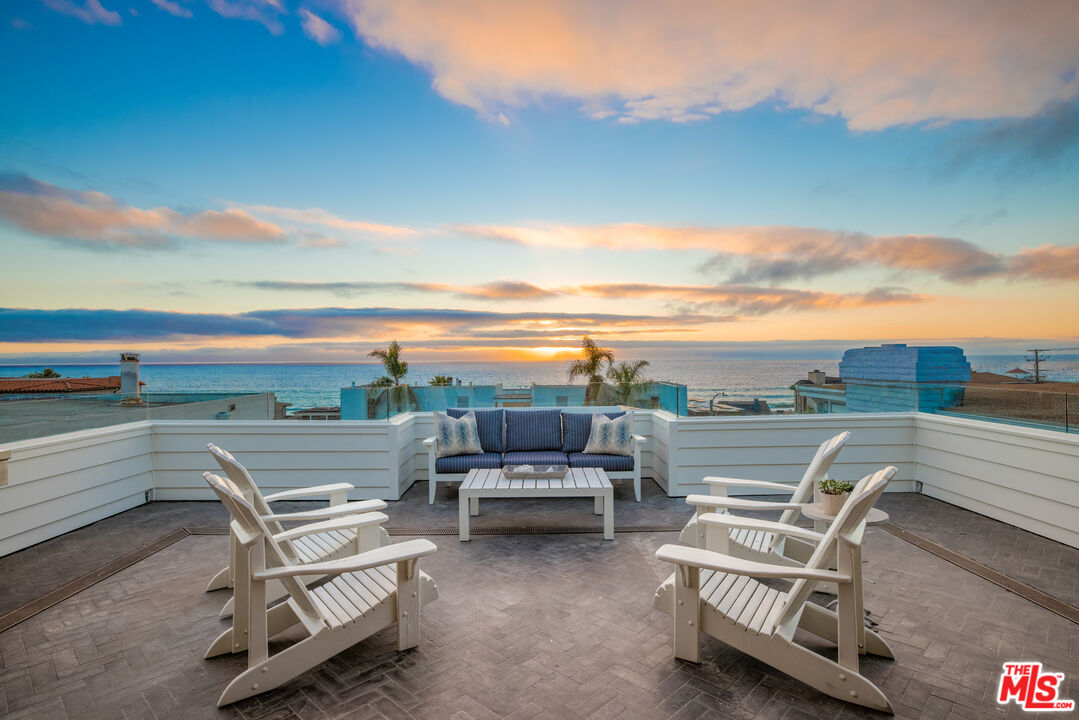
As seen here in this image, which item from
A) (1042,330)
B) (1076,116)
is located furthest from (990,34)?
(1042,330)

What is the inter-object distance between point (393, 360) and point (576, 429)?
8.15m

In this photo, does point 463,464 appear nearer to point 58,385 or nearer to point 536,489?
point 536,489

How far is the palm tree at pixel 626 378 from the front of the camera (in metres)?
6.39

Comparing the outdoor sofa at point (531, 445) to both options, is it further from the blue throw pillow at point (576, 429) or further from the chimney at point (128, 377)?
the chimney at point (128, 377)

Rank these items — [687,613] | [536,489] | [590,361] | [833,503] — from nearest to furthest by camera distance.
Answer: [687,613] → [833,503] → [536,489] → [590,361]

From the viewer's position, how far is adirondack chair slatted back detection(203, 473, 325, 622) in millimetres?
2002

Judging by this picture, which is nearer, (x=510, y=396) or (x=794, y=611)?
(x=794, y=611)

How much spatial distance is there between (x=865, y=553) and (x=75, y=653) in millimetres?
5193

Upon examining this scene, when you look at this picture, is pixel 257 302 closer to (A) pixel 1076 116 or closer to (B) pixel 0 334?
(B) pixel 0 334

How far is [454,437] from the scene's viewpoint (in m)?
5.52

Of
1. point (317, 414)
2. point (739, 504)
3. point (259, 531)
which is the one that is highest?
point (317, 414)

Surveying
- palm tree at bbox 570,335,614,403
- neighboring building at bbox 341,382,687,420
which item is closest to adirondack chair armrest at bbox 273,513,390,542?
neighboring building at bbox 341,382,687,420

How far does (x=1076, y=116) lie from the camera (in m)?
6.13

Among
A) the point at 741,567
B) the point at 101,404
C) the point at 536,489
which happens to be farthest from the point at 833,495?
the point at 101,404
